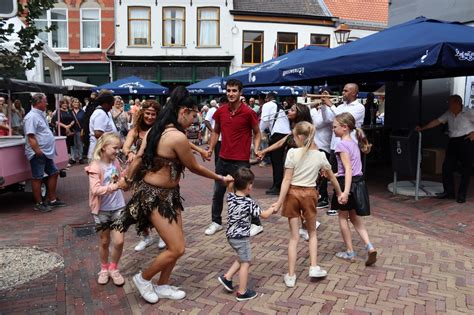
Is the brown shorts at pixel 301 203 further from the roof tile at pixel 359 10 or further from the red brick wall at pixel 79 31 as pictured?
the roof tile at pixel 359 10

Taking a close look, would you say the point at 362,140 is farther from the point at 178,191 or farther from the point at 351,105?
the point at 178,191

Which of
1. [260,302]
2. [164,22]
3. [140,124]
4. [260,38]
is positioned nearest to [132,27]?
[164,22]

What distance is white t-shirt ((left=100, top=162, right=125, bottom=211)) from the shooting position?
4.02 m

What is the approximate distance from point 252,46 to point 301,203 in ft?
71.6

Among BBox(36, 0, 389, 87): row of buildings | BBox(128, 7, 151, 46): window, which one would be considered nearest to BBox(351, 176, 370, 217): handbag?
BBox(36, 0, 389, 87): row of buildings

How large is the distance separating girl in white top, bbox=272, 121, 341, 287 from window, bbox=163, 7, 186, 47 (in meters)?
21.8

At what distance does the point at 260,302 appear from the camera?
367cm

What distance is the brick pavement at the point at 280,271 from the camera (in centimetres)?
362

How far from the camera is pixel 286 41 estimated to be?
25.1m

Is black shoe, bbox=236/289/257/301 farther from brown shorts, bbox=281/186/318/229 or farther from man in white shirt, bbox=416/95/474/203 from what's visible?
man in white shirt, bbox=416/95/474/203

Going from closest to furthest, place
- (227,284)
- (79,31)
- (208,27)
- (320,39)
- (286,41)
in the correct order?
1. (227,284)
2. (79,31)
3. (208,27)
4. (286,41)
5. (320,39)

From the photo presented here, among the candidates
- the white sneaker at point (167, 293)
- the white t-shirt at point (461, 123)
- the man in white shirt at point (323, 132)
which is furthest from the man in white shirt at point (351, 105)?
the white sneaker at point (167, 293)

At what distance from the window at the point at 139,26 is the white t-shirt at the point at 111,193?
856 inches

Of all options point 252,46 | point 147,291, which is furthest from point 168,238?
point 252,46
